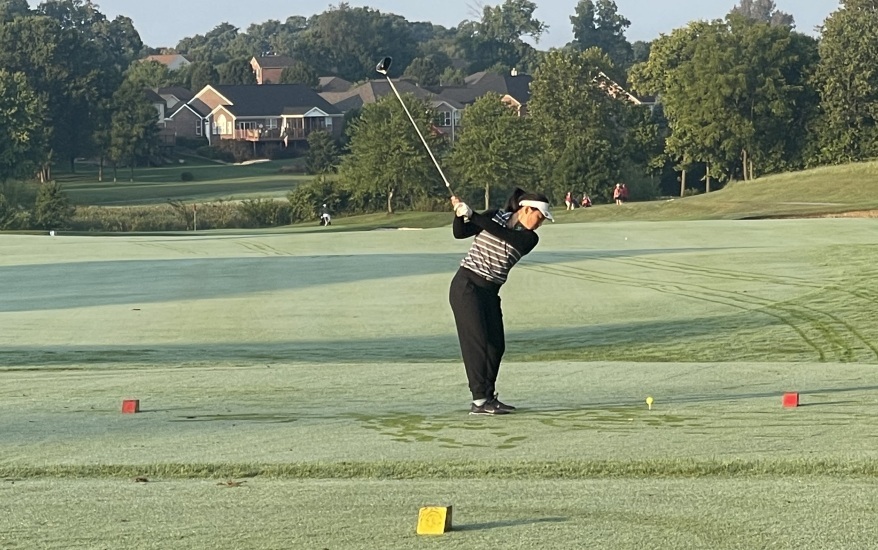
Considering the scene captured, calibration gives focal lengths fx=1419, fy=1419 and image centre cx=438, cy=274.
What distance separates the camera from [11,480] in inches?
401

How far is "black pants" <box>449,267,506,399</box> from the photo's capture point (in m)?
12.6

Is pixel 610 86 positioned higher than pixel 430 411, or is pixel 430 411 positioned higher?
pixel 610 86

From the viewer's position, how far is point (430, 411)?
1369 centimetres

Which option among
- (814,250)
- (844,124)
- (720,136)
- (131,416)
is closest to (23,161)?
(720,136)

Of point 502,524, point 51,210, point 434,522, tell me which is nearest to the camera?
point 434,522

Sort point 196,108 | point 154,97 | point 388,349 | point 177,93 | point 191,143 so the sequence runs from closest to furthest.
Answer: point 388,349, point 191,143, point 154,97, point 196,108, point 177,93

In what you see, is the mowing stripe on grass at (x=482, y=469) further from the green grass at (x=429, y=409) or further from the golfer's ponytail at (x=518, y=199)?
the golfer's ponytail at (x=518, y=199)

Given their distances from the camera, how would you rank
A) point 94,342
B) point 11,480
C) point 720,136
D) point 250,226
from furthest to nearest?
point 720,136
point 250,226
point 94,342
point 11,480

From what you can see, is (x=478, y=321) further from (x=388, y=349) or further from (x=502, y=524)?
(x=388, y=349)

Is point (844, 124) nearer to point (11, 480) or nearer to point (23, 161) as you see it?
point (23, 161)

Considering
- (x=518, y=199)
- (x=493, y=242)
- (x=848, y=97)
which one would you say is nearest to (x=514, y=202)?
(x=518, y=199)

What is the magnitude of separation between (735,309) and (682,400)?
13.6 metres

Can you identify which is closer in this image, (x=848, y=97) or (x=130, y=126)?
(x=848, y=97)

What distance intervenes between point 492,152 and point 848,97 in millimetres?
30606
